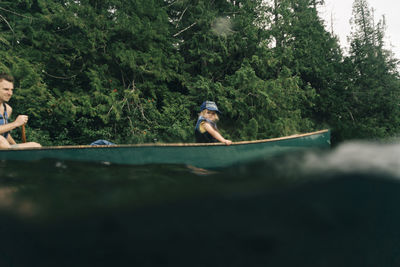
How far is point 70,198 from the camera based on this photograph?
274cm

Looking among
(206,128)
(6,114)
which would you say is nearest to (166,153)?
(206,128)

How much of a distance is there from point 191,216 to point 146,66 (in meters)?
7.67

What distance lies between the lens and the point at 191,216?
3096mm

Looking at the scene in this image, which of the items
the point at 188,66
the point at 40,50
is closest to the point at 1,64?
the point at 40,50

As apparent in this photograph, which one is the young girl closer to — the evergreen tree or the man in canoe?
the man in canoe

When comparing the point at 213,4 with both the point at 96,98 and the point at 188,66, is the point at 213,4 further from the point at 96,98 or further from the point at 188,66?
the point at 96,98

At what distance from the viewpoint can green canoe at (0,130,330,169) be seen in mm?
2801

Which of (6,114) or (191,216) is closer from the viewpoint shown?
(191,216)

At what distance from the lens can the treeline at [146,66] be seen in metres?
8.43

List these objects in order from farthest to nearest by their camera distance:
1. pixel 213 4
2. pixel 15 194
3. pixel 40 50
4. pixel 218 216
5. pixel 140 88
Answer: pixel 213 4
pixel 140 88
pixel 40 50
pixel 218 216
pixel 15 194

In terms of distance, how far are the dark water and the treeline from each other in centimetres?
566

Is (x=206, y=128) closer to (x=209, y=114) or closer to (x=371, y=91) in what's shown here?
(x=209, y=114)

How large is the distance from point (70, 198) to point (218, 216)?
1.60 m

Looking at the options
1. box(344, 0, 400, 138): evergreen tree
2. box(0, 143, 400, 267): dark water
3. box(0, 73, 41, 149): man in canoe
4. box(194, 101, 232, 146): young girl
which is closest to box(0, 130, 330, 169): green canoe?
box(0, 143, 400, 267): dark water
